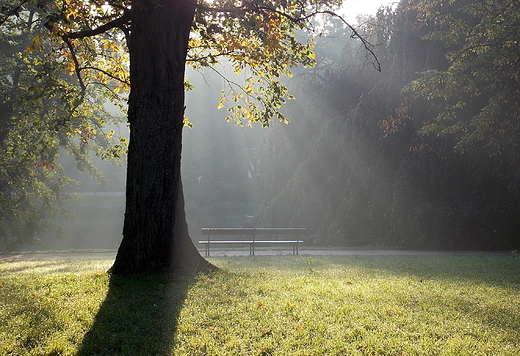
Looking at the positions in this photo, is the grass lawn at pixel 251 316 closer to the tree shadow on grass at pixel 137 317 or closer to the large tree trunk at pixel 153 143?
the tree shadow on grass at pixel 137 317

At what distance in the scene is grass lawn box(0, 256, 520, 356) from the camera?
12.2 ft

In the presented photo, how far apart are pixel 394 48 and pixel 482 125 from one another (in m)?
6.94

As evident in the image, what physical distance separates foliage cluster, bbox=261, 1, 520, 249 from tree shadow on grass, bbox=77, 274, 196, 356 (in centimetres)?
922

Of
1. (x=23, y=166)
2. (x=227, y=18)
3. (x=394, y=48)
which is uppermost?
(x=394, y=48)

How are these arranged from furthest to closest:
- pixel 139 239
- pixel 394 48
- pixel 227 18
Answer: pixel 394 48
pixel 227 18
pixel 139 239

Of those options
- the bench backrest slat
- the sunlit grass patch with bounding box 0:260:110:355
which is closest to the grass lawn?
the sunlit grass patch with bounding box 0:260:110:355

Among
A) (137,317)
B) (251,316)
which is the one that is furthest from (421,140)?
→ (137,317)

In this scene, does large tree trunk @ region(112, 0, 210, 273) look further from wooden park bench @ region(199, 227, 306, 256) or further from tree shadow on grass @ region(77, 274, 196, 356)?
wooden park bench @ region(199, 227, 306, 256)

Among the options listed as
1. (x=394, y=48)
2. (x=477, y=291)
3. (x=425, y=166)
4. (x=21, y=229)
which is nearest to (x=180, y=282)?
(x=477, y=291)

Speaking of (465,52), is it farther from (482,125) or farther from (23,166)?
(23,166)

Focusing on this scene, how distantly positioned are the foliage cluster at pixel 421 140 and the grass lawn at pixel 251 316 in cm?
684

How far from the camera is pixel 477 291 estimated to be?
6.51 m

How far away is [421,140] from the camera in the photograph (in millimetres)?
16109

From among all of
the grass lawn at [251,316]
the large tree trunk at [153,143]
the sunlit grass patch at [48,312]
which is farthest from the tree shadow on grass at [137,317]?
the large tree trunk at [153,143]
